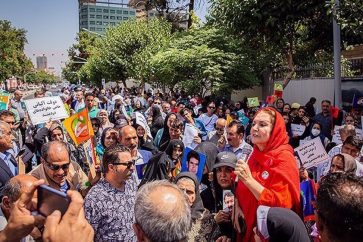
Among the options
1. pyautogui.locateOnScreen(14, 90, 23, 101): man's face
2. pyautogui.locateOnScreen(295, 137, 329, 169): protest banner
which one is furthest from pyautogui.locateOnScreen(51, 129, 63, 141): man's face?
pyautogui.locateOnScreen(14, 90, 23, 101): man's face

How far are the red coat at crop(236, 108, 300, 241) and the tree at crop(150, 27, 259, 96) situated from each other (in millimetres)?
10597

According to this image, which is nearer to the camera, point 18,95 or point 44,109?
point 44,109

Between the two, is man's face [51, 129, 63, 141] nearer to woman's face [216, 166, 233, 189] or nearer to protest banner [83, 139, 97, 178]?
protest banner [83, 139, 97, 178]

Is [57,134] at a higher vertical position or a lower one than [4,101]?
lower

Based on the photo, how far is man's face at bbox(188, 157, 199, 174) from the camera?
15.4ft

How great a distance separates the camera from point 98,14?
527 feet

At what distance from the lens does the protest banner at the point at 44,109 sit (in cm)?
684

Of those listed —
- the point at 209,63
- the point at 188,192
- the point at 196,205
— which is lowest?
the point at 196,205

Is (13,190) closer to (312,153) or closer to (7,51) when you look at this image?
(312,153)

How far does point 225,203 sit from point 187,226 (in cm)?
145

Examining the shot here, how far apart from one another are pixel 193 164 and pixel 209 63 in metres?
9.40

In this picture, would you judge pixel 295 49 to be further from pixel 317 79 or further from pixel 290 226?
pixel 290 226

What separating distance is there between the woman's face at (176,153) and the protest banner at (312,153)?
4.86ft

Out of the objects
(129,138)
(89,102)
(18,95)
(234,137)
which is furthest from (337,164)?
(18,95)
